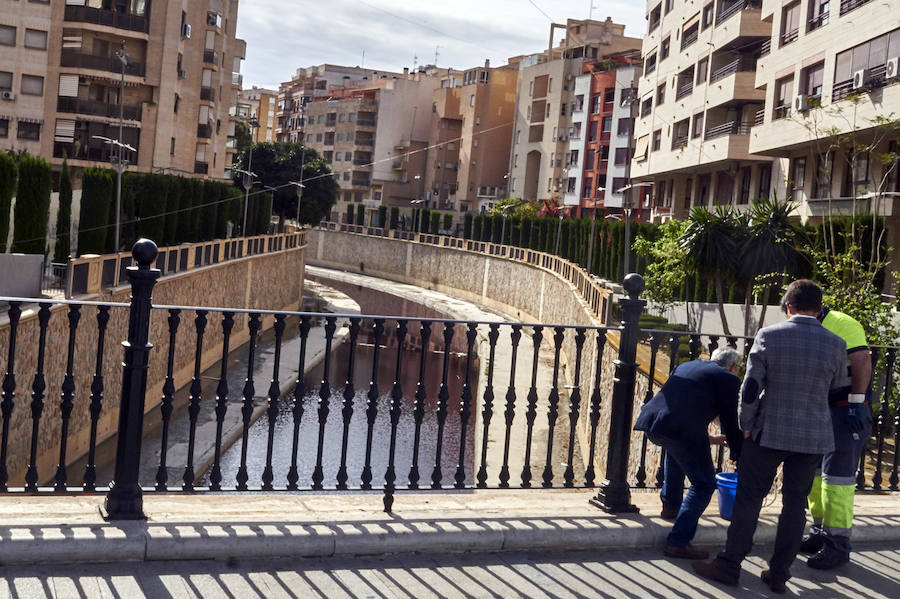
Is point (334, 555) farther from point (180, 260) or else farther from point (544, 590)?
point (180, 260)

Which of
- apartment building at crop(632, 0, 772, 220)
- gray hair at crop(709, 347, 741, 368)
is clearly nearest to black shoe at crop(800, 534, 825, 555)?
gray hair at crop(709, 347, 741, 368)

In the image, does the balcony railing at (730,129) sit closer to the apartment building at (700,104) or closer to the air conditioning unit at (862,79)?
the apartment building at (700,104)

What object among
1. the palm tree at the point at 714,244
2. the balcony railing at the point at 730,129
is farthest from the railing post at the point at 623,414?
the balcony railing at the point at 730,129

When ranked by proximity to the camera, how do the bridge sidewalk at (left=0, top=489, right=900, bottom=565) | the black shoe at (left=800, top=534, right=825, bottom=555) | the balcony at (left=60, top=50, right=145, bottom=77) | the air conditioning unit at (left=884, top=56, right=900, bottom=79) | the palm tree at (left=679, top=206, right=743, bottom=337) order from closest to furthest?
the bridge sidewalk at (left=0, top=489, right=900, bottom=565) → the black shoe at (left=800, top=534, right=825, bottom=555) → the air conditioning unit at (left=884, top=56, right=900, bottom=79) → the palm tree at (left=679, top=206, right=743, bottom=337) → the balcony at (left=60, top=50, right=145, bottom=77)

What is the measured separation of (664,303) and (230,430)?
14.8 m

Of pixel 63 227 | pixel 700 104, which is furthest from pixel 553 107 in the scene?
pixel 63 227

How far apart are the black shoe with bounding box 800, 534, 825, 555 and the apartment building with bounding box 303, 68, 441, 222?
93.1 metres

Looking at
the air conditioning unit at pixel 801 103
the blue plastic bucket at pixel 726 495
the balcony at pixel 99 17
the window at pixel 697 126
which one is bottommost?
the blue plastic bucket at pixel 726 495

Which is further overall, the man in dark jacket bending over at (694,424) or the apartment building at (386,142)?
the apartment building at (386,142)

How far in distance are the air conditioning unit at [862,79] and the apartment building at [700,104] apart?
27.7ft

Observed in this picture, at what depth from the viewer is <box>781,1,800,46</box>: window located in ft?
109

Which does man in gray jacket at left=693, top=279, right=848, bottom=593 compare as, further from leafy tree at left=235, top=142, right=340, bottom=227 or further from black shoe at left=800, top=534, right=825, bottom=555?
leafy tree at left=235, top=142, right=340, bottom=227

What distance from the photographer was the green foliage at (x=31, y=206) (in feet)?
83.0

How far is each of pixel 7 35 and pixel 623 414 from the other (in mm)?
48152
